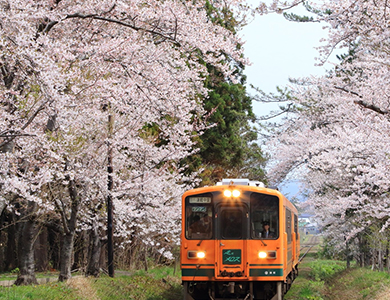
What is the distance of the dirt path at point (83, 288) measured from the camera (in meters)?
10.3

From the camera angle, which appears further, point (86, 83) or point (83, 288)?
point (83, 288)

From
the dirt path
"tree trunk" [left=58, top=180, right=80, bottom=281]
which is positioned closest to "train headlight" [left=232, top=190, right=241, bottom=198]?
the dirt path

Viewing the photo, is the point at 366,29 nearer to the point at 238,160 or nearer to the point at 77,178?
the point at 77,178

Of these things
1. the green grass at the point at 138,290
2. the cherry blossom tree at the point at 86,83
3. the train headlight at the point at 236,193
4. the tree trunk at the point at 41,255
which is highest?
the cherry blossom tree at the point at 86,83

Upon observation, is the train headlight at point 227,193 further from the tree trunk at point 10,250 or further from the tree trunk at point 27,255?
the tree trunk at point 10,250

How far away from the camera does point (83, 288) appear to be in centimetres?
1073

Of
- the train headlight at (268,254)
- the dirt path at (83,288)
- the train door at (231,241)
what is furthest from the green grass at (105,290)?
the train headlight at (268,254)

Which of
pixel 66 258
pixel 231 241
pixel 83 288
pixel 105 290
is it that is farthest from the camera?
pixel 66 258

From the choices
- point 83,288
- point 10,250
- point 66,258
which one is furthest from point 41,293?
point 10,250

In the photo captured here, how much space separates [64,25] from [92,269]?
7087mm

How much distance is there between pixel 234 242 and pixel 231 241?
56 mm

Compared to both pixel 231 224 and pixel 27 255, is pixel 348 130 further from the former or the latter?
pixel 27 255

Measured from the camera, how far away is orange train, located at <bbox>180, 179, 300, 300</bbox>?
9555 mm

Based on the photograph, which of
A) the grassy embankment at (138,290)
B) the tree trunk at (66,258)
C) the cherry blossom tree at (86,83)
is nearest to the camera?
the cherry blossom tree at (86,83)
